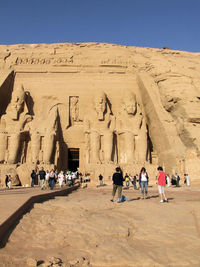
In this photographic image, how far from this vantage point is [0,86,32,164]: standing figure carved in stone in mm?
12484

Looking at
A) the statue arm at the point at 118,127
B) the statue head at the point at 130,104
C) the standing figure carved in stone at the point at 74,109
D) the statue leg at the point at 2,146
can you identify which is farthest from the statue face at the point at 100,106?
the statue leg at the point at 2,146

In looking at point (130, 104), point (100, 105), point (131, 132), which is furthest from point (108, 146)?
point (130, 104)

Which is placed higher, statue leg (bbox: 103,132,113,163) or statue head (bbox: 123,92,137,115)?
statue head (bbox: 123,92,137,115)

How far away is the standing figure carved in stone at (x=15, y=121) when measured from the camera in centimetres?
1248

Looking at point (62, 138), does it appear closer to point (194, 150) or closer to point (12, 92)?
point (12, 92)

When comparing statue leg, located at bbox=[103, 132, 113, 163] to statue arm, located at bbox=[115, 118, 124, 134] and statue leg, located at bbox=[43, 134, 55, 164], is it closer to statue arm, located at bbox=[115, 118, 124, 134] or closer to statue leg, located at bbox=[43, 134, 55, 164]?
statue arm, located at bbox=[115, 118, 124, 134]

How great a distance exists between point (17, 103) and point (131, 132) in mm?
6341

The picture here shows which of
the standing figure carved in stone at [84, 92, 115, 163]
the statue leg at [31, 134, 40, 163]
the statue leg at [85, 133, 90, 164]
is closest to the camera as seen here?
the statue leg at [31, 134, 40, 163]

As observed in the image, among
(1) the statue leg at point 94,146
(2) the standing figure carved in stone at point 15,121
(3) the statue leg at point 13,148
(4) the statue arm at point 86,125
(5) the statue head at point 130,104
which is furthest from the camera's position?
(5) the statue head at point 130,104

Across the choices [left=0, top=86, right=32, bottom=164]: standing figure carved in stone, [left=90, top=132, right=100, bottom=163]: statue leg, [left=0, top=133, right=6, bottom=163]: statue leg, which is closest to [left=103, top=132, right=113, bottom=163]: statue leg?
[left=90, top=132, right=100, bottom=163]: statue leg

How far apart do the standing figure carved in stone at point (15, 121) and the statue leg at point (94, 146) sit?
363cm

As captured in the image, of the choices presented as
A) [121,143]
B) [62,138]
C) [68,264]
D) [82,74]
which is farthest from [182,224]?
[82,74]

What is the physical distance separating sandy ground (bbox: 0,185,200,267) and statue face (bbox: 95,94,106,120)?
33.4 feet

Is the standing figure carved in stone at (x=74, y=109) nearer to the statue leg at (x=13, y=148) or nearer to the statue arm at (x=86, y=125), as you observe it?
the statue arm at (x=86, y=125)
